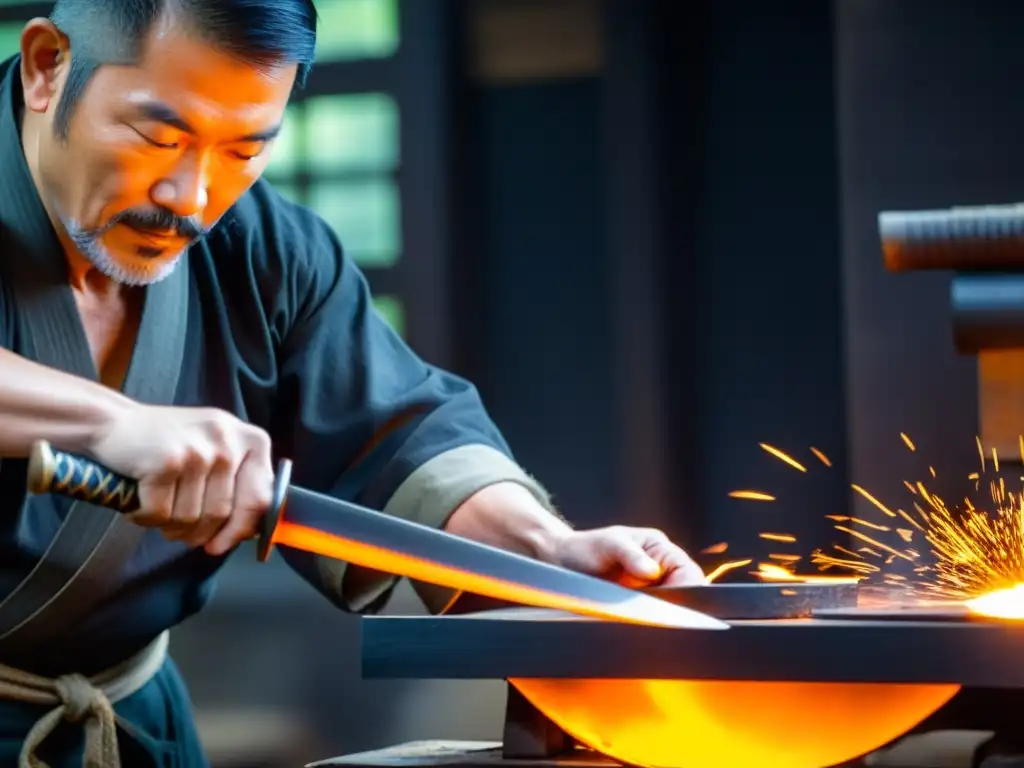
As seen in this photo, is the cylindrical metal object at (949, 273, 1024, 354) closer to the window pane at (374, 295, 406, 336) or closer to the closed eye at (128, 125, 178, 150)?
the closed eye at (128, 125, 178, 150)

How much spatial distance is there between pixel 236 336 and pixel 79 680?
37cm

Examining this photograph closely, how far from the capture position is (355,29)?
3.91 meters

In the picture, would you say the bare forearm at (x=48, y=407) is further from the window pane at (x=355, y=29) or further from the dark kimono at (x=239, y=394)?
the window pane at (x=355, y=29)

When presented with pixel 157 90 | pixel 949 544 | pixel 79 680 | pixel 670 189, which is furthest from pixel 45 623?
pixel 670 189

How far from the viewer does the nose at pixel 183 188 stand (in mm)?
1372

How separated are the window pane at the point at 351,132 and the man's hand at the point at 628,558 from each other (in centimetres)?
251

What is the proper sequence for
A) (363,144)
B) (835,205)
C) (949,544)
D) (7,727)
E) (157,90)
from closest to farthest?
(157,90), (7,727), (949,544), (835,205), (363,144)

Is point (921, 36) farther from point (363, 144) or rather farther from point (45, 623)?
point (45, 623)

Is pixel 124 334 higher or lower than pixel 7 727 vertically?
higher

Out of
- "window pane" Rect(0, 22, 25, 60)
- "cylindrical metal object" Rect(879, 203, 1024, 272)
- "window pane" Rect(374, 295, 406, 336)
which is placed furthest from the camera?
"window pane" Rect(0, 22, 25, 60)

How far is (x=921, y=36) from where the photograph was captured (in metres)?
2.77

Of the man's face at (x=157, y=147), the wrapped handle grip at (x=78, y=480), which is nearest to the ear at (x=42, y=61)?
the man's face at (x=157, y=147)

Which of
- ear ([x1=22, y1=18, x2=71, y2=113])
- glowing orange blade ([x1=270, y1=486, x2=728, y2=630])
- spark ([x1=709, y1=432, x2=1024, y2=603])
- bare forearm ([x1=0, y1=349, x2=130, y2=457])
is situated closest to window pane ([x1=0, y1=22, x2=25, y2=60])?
spark ([x1=709, y1=432, x2=1024, y2=603])

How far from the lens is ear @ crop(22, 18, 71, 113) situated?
143 centimetres
